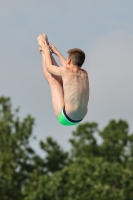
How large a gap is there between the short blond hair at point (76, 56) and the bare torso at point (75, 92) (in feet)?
0.69

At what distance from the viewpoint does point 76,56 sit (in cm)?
2223

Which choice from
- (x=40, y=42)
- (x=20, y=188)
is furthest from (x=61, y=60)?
(x=20, y=188)

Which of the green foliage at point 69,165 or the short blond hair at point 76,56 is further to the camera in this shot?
the green foliage at point 69,165

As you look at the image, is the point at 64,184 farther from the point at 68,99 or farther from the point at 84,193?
the point at 68,99

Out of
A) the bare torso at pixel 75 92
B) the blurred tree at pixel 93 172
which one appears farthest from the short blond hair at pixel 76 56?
the blurred tree at pixel 93 172

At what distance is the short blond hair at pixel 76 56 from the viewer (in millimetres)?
22188

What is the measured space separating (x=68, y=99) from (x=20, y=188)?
47580 millimetres

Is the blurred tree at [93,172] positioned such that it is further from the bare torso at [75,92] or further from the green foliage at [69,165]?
the bare torso at [75,92]

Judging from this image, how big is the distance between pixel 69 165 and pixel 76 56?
1890 inches

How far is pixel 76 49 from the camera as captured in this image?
72.7 ft

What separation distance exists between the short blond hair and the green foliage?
43430 millimetres

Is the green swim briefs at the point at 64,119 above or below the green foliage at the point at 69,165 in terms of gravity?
below

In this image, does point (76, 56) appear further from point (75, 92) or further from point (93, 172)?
point (93, 172)

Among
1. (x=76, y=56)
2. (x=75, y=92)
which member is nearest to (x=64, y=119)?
(x=75, y=92)
